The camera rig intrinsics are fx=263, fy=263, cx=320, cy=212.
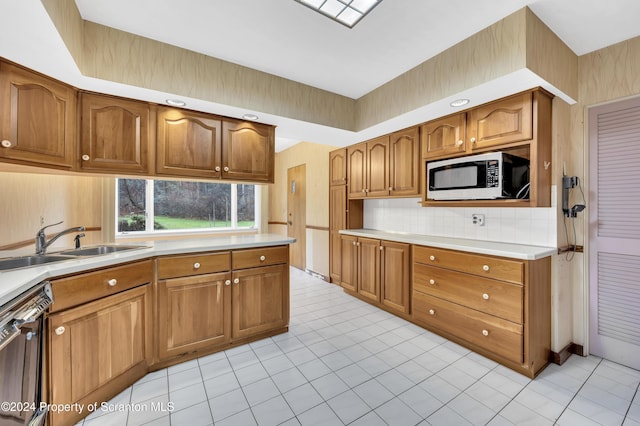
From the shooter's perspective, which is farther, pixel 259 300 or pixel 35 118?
pixel 259 300

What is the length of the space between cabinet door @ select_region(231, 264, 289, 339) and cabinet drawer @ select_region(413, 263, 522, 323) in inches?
53.9

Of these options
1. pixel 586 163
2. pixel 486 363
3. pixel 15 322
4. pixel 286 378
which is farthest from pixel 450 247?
pixel 15 322

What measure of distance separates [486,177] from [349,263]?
2060 mm

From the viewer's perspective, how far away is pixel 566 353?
2199 mm

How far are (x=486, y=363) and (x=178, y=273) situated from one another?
8.34 feet

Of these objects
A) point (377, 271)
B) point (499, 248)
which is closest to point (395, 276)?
point (377, 271)

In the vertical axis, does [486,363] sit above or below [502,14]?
below

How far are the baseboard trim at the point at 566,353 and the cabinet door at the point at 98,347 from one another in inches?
124

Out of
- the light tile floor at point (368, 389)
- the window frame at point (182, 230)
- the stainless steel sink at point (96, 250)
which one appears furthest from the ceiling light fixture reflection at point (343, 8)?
the light tile floor at point (368, 389)

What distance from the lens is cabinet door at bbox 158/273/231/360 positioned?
2.01 meters

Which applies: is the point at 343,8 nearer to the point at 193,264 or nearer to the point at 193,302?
the point at 193,264

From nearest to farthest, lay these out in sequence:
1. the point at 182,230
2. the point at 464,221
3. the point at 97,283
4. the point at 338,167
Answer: the point at 97,283
the point at 464,221
the point at 338,167
the point at 182,230

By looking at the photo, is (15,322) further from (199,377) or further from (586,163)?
(586,163)

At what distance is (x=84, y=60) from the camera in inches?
69.7
